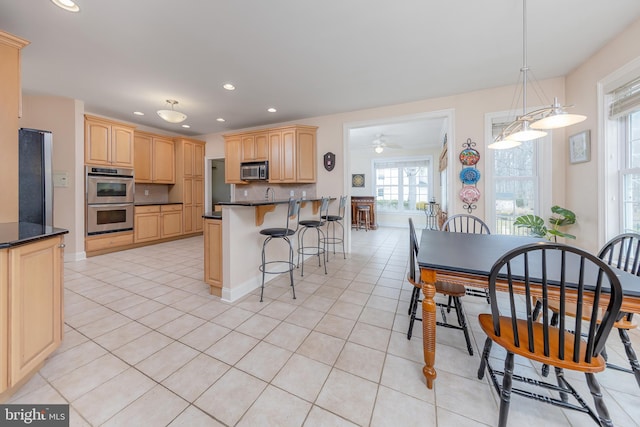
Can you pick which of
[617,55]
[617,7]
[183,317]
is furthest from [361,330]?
[617,55]

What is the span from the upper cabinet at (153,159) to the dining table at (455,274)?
5850mm

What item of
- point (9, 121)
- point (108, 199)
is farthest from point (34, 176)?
point (108, 199)

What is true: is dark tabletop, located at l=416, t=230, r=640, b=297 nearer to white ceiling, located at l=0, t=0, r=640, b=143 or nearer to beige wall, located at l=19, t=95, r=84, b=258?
white ceiling, located at l=0, t=0, r=640, b=143

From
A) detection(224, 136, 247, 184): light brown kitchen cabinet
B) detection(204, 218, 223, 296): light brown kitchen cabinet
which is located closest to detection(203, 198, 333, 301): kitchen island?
detection(204, 218, 223, 296): light brown kitchen cabinet

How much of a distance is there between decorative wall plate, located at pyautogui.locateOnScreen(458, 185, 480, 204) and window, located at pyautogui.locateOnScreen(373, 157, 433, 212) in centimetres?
399

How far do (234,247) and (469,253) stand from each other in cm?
216

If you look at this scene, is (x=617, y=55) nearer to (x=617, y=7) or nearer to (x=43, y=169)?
(x=617, y=7)

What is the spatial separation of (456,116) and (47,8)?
4691 mm

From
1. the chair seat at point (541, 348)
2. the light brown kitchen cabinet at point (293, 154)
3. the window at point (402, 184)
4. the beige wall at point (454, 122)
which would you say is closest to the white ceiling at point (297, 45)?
the beige wall at point (454, 122)

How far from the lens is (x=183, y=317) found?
221 cm

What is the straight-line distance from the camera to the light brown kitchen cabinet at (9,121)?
1.95 m

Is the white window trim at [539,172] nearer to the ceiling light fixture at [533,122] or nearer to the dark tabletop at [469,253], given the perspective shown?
the ceiling light fixture at [533,122]

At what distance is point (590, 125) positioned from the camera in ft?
8.68

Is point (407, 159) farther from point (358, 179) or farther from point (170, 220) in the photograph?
point (170, 220)
